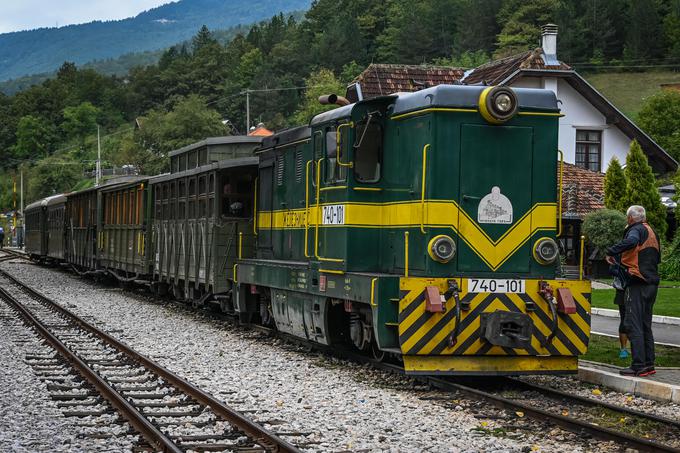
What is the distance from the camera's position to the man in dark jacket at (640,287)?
11.0m

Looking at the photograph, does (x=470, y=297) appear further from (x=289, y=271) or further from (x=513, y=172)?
(x=289, y=271)

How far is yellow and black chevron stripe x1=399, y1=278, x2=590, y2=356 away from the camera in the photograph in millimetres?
10477

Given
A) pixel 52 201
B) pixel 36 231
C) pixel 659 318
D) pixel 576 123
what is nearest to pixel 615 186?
pixel 576 123

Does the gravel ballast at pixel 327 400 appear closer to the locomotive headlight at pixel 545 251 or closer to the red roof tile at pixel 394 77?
the locomotive headlight at pixel 545 251

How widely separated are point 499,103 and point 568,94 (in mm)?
27182

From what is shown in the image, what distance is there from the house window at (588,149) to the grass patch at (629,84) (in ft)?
226

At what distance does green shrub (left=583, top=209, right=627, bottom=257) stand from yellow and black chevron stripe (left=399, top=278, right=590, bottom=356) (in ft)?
62.5

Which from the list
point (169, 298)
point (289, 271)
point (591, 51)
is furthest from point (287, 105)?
point (289, 271)

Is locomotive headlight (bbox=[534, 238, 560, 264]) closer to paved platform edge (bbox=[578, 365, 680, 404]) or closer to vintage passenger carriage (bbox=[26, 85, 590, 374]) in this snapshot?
vintage passenger carriage (bbox=[26, 85, 590, 374])

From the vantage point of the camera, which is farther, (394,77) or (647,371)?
(394,77)

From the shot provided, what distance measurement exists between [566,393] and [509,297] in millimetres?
1230

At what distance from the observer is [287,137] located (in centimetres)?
1489

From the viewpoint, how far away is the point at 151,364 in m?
12.2

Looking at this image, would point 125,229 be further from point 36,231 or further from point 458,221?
point 36,231
